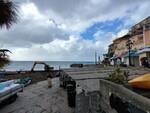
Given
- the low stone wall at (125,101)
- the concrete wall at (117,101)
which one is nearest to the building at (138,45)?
the concrete wall at (117,101)

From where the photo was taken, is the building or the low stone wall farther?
the building

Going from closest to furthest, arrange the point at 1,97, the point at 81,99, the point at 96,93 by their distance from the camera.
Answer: the point at 96,93 → the point at 81,99 → the point at 1,97

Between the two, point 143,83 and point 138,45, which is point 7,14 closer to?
point 143,83

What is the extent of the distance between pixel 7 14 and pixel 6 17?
54 millimetres

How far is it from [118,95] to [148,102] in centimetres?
107

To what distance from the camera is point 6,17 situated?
13.4ft

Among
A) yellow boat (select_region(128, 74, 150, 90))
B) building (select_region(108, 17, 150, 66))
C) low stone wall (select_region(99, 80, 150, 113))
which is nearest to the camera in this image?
low stone wall (select_region(99, 80, 150, 113))

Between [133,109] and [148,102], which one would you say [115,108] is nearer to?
[133,109]

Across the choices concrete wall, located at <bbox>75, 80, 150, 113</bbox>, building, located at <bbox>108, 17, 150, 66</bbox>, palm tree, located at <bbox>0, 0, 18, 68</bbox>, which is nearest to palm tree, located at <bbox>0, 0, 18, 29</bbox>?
palm tree, located at <bbox>0, 0, 18, 68</bbox>

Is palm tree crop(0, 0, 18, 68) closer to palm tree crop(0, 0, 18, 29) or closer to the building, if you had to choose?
palm tree crop(0, 0, 18, 29)

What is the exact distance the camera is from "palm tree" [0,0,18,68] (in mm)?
4055

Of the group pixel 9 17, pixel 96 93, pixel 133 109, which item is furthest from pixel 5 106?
pixel 133 109

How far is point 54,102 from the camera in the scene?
15164 mm

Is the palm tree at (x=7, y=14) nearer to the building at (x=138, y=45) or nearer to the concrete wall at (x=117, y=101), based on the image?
the concrete wall at (x=117, y=101)
